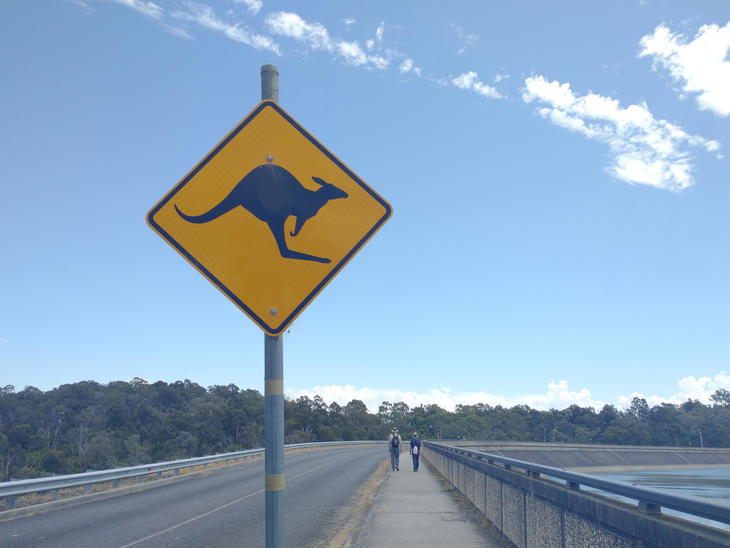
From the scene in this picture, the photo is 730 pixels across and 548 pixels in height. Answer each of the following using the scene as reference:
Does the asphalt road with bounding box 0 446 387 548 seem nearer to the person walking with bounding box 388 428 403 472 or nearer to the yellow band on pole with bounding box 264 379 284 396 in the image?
the person walking with bounding box 388 428 403 472

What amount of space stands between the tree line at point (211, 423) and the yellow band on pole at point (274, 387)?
54561 millimetres

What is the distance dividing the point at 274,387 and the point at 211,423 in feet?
338

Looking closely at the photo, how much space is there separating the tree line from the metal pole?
A: 179 feet

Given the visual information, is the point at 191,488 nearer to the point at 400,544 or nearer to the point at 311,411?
the point at 400,544

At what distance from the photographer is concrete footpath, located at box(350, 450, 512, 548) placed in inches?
423

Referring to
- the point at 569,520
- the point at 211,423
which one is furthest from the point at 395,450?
the point at 211,423

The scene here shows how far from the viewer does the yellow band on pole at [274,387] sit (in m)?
3.22

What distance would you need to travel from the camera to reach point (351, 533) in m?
12.0

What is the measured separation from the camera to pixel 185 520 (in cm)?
1435

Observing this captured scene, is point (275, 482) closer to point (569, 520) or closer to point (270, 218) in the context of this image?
point (270, 218)

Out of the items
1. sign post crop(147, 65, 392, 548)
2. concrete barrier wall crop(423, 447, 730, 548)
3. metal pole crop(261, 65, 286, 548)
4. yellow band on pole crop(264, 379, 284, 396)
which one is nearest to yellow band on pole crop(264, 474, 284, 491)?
metal pole crop(261, 65, 286, 548)

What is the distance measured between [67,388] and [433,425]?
86.1 meters

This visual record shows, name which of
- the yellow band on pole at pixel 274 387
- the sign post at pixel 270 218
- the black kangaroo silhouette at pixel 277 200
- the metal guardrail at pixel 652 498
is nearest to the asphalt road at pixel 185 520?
the metal guardrail at pixel 652 498

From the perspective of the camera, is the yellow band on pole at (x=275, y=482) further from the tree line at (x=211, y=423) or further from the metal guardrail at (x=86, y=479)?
the tree line at (x=211, y=423)
